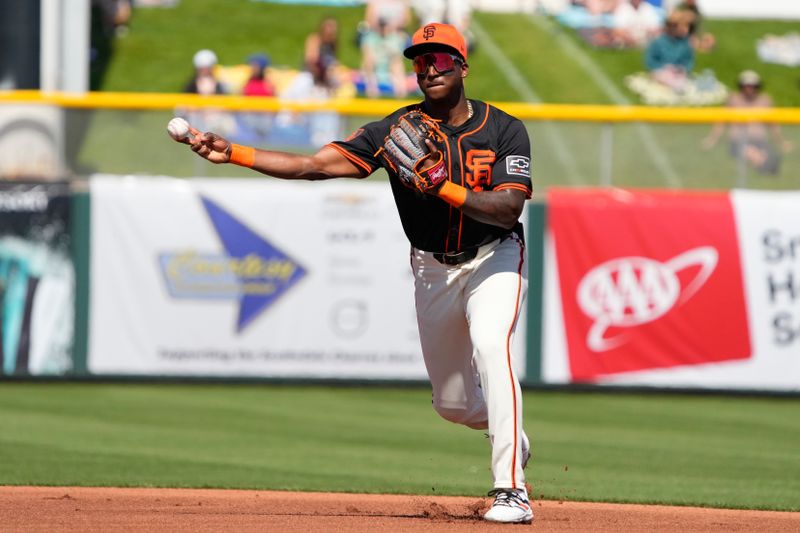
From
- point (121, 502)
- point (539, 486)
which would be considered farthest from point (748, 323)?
point (121, 502)

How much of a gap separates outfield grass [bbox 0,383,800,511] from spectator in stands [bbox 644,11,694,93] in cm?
886

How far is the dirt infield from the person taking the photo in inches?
244

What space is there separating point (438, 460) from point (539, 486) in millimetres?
1304

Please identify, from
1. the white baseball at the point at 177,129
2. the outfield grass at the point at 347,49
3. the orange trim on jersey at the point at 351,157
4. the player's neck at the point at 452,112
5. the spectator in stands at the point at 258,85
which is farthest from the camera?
the outfield grass at the point at 347,49

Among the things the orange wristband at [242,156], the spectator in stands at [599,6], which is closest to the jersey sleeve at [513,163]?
the orange wristband at [242,156]

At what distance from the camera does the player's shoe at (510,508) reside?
611 cm

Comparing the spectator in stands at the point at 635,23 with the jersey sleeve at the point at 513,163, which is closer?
the jersey sleeve at the point at 513,163

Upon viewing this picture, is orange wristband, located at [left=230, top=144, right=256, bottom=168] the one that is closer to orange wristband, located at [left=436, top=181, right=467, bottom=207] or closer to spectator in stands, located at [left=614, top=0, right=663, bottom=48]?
orange wristband, located at [left=436, top=181, right=467, bottom=207]

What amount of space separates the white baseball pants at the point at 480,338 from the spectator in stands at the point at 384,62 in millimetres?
13143

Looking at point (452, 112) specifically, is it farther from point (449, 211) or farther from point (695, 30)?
point (695, 30)

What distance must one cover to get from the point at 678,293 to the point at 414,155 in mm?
7398

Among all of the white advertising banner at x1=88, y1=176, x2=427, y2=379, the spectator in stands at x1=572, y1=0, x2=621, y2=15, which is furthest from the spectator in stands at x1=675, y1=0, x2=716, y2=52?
the white advertising banner at x1=88, y1=176, x2=427, y2=379

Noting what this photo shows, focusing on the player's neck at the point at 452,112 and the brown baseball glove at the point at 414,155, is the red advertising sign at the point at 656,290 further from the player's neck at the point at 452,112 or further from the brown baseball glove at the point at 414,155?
the brown baseball glove at the point at 414,155

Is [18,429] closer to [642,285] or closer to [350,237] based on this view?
[350,237]
